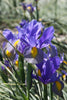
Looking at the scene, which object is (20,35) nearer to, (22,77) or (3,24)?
(22,77)

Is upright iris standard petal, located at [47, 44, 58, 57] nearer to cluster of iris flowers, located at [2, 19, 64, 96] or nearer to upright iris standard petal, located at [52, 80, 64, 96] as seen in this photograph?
cluster of iris flowers, located at [2, 19, 64, 96]

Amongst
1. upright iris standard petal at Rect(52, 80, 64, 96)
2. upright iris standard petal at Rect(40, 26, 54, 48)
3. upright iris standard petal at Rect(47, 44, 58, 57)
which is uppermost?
upright iris standard petal at Rect(40, 26, 54, 48)

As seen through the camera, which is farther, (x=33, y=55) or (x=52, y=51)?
(x=52, y=51)

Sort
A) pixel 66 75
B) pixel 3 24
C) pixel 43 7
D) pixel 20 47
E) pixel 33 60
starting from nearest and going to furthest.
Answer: pixel 33 60 < pixel 20 47 < pixel 66 75 < pixel 3 24 < pixel 43 7

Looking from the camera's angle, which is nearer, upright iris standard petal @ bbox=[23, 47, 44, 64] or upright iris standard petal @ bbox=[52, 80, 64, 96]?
upright iris standard petal @ bbox=[23, 47, 44, 64]

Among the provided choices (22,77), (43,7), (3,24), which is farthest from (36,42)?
(43,7)

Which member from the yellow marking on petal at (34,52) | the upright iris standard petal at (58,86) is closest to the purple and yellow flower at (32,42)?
the yellow marking on petal at (34,52)

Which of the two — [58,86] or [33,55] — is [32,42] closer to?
[33,55]

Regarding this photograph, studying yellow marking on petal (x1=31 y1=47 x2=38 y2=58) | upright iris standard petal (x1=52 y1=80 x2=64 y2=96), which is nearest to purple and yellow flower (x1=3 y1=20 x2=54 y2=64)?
yellow marking on petal (x1=31 y1=47 x2=38 y2=58)

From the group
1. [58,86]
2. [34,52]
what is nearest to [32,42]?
[34,52]

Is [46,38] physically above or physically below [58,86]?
above

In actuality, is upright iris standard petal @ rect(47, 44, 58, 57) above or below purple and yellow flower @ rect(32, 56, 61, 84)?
above
